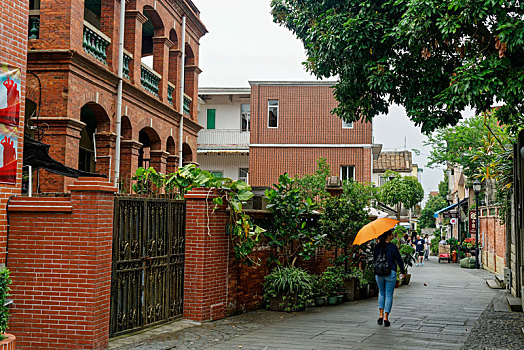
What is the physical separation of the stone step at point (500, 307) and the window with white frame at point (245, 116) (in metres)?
22.2

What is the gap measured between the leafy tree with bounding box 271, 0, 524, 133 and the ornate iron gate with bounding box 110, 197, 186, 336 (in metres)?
4.35

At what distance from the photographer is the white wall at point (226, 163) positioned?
33450 millimetres

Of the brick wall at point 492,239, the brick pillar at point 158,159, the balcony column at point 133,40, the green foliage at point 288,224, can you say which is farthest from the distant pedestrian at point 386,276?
the brick wall at point 492,239

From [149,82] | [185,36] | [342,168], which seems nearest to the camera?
[149,82]

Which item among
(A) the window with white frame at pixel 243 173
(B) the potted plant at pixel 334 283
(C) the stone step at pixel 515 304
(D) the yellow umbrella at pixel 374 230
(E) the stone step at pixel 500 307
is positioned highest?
(A) the window with white frame at pixel 243 173

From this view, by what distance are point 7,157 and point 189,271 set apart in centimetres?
383

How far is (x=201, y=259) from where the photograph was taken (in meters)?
9.89

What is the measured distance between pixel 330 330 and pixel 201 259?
8.22 ft

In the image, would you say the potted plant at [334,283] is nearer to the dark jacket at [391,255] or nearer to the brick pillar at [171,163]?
the dark jacket at [391,255]

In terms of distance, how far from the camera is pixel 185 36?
2106 centimetres

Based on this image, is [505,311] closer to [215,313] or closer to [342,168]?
[215,313]

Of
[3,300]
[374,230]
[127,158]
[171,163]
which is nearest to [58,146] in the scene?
[127,158]

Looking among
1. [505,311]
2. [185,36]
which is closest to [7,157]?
[505,311]

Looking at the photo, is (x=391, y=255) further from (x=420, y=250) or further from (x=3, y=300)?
(x=420, y=250)
